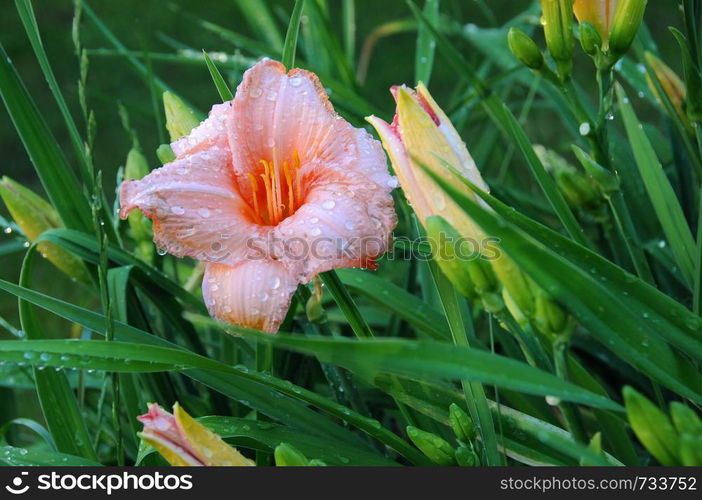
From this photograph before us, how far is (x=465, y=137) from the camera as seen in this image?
224 cm

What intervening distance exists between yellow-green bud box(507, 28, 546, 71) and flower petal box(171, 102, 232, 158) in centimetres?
30

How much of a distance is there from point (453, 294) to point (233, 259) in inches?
7.7

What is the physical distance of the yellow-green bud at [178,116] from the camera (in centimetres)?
83

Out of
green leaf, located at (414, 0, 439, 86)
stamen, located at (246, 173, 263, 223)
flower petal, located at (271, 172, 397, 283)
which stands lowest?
flower petal, located at (271, 172, 397, 283)

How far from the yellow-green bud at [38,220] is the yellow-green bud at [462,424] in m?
0.57

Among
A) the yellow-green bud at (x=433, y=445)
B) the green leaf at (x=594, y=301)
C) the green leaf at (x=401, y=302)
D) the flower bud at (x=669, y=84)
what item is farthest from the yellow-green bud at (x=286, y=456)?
the flower bud at (x=669, y=84)

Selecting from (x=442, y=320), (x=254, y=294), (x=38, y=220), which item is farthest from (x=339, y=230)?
(x=38, y=220)

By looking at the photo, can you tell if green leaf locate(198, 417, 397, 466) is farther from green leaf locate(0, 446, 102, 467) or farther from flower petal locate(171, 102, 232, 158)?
flower petal locate(171, 102, 232, 158)

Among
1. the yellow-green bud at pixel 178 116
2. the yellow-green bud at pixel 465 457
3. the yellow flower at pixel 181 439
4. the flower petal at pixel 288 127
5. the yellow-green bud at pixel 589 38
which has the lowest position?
the yellow-green bud at pixel 465 457

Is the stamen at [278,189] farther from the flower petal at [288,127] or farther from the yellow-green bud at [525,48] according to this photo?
the yellow-green bud at [525,48]

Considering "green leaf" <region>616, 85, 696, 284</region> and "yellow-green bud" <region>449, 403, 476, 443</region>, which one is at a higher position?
"green leaf" <region>616, 85, 696, 284</region>

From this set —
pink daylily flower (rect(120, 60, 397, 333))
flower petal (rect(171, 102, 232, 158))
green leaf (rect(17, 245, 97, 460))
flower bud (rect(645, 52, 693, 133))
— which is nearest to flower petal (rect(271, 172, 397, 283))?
pink daylily flower (rect(120, 60, 397, 333))

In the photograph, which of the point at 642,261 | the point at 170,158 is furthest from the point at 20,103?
the point at 642,261

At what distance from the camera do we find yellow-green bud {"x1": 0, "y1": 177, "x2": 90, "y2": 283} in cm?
103
